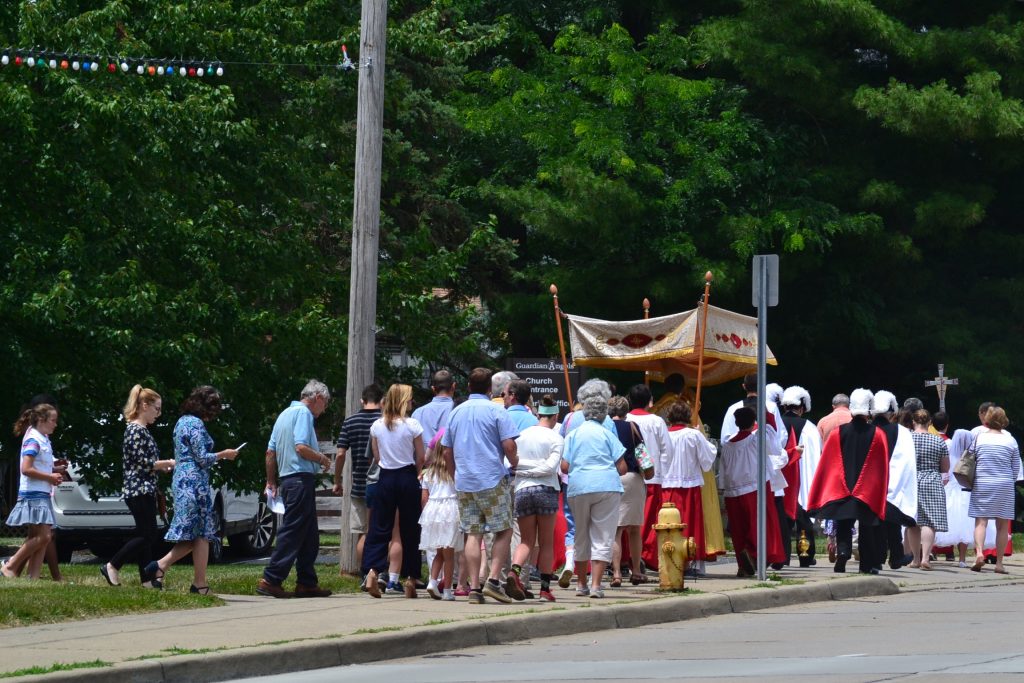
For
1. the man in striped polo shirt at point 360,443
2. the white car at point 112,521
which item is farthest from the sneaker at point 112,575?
the white car at point 112,521

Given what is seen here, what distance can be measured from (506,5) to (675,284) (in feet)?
22.8

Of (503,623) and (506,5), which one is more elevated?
(506,5)

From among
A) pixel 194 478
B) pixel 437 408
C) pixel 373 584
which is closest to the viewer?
pixel 194 478

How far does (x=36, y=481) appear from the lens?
15594 mm

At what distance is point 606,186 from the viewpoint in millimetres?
27375

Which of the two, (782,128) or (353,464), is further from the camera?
(782,128)

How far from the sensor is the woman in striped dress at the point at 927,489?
1900 centimetres

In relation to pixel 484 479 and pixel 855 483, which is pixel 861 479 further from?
pixel 484 479

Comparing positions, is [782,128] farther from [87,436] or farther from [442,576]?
[442,576]

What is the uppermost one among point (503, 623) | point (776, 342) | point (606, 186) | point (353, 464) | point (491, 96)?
point (491, 96)

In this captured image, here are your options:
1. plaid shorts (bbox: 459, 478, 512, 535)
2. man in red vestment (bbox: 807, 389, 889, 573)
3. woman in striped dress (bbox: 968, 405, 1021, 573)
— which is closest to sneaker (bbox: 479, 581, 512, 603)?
plaid shorts (bbox: 459, 478, 512, 535)

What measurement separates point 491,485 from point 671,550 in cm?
211

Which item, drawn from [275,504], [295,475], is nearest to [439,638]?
[295,475]

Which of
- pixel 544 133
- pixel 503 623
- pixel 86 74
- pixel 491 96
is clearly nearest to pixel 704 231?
pixel 544 133
